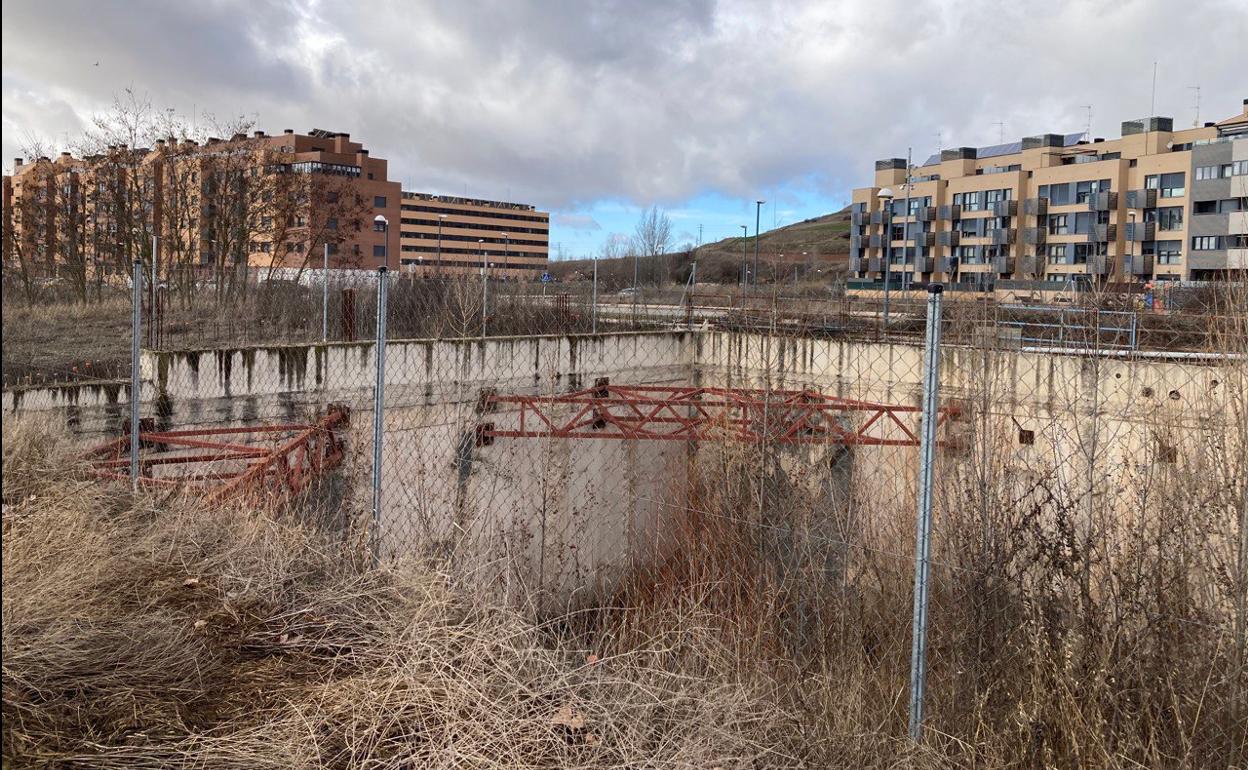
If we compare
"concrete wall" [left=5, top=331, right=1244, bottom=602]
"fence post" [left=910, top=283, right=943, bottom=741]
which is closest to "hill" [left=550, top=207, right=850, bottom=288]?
"concrete wall" [left=5, top=331, right=1244, bottom=602]

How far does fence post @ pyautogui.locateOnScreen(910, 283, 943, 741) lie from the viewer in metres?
4.30

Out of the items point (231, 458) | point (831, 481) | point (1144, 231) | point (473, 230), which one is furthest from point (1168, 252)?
point (473, 230)

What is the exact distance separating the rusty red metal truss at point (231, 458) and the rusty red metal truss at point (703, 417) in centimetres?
261

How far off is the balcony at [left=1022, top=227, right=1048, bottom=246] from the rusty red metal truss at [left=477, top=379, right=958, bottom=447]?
4768 cm

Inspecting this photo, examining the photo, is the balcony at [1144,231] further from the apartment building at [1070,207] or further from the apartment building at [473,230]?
the apartment building at [473,230]

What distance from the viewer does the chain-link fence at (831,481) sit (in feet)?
18.1

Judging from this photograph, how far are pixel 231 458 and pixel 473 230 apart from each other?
10337 cm

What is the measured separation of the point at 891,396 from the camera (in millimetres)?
19734

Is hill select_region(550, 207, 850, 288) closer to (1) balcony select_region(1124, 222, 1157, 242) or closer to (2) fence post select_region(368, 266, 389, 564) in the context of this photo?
(1) balcony select_region(1124, 222, 1157, 242)

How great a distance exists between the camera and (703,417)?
715 inches

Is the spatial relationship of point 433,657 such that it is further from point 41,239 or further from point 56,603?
point 41,239

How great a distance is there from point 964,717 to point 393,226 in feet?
239

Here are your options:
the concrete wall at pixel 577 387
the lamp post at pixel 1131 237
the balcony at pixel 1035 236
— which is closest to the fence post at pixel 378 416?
the concrete wall at pixel 577 387

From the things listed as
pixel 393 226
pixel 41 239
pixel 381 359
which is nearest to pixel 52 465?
pixel 381 359
